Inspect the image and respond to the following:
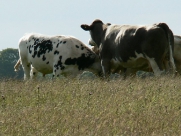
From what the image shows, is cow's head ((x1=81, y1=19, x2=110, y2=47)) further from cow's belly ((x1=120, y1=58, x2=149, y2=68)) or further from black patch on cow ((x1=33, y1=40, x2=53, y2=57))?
cow's belly ((x1=120, y1=58, x2=149, y2=68))

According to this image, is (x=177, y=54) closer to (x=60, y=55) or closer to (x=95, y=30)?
(x=95, y=30)

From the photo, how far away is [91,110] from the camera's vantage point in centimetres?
859

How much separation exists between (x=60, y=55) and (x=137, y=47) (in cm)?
268

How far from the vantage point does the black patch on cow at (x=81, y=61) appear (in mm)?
17938

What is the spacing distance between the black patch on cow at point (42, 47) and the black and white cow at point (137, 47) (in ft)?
5.35

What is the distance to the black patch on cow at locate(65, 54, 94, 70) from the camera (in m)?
17.9

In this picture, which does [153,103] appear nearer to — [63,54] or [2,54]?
[63,54]

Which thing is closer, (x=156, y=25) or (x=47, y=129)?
(x=47, y=129)

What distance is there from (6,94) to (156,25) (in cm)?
727

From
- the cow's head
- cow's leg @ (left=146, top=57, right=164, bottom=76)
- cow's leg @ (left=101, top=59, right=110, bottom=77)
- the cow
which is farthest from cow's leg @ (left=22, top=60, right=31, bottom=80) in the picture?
cow's leg @ (left=146, top=57, right=164, bottom=76)

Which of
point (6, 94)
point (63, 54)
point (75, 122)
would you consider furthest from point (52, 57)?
point (75, 122)

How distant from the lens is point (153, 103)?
30.5 feet

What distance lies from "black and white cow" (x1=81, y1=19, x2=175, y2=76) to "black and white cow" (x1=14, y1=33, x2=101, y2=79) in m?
0.46

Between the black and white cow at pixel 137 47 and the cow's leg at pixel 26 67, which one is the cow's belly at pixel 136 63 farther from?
the cow's leg at pixel 26 67
